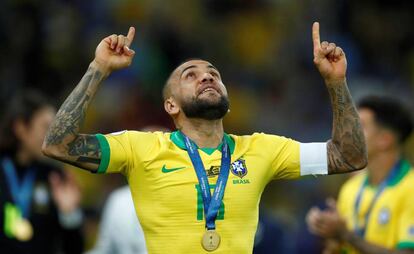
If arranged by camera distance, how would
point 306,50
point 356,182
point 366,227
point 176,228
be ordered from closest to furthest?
1. point 176,228
2. point 366,227
3. point 356,182
4. point 306,50

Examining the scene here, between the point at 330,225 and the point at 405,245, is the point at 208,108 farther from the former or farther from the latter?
the point at 405,245

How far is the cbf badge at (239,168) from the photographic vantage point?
6.00 m

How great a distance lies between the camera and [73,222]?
28.8ft

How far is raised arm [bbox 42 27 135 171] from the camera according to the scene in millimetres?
5797

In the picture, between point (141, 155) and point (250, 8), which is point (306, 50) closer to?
point (250, 8)

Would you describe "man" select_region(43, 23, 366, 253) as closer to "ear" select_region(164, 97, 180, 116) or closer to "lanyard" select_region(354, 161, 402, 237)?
"ear" select_region(164, 97, 180, 116)

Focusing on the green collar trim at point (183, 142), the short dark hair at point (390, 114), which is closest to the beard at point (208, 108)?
the green collar trim at point (183, 142)

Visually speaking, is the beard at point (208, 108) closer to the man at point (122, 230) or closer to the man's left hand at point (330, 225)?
the man's left hand at point (330, 225)

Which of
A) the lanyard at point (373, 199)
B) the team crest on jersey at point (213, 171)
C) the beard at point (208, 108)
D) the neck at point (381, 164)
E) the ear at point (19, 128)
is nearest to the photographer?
the team crest on jersey at point (213, 171)

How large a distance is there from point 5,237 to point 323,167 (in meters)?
3.14

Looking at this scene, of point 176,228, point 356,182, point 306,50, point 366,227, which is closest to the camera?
point 176,228

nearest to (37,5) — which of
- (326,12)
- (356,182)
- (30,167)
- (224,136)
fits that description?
(326,12)

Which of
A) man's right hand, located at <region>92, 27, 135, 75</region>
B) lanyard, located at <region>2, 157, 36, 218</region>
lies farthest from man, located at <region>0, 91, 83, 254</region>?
man's right hand, located at <region>92, 27, 135, 75</region>

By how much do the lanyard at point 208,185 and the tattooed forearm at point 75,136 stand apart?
53 centimetres
